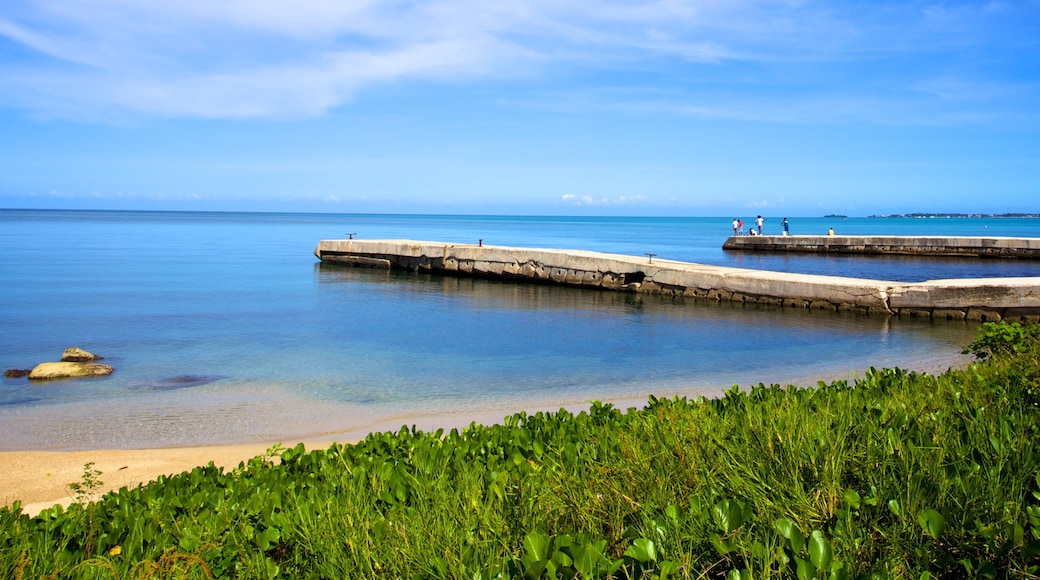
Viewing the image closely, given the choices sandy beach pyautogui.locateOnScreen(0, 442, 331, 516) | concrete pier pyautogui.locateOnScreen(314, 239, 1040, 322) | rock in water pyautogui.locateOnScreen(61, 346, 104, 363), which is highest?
concrete pier pyautogui.locateOnScreen(314, 239, 1040, 322)

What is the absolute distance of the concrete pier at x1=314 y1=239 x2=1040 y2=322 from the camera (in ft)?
54.5

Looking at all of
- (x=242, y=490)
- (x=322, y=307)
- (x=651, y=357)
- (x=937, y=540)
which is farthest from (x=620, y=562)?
(x=322, y=307)

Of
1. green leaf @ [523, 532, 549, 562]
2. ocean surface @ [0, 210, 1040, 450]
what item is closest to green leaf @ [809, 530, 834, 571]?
green leaf @ [523, 532, 549, 562]

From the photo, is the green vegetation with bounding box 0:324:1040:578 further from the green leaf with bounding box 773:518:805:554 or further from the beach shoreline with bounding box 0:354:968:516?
the beach shoreline with bounding box 0:354:968:516

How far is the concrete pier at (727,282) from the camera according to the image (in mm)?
16625

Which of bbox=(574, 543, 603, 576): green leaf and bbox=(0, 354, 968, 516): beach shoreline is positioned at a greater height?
bbox=(574, 543, 603, 576): green leaf

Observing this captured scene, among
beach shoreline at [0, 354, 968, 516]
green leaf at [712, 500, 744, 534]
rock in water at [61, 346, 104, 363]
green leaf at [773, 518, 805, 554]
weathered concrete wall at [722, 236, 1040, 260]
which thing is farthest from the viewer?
weathered concrete wall at [722, 236, 1040, 260]

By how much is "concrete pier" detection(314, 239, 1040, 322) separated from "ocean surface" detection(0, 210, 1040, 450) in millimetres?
732

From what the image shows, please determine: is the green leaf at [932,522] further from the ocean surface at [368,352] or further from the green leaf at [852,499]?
the ocean surface at [368,352]

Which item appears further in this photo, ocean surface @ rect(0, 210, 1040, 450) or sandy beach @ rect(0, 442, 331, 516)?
ocean surface @ rect(0, 210, 1040, 450)

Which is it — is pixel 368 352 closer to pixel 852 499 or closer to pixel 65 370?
pixel 65 370

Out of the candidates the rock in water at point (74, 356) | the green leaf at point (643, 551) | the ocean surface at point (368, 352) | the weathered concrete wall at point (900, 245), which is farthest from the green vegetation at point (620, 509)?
the weathered concrete wall at point (900, 245)

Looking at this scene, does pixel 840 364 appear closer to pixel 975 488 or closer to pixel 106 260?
pixel 975 488

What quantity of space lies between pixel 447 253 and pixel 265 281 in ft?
21.9
